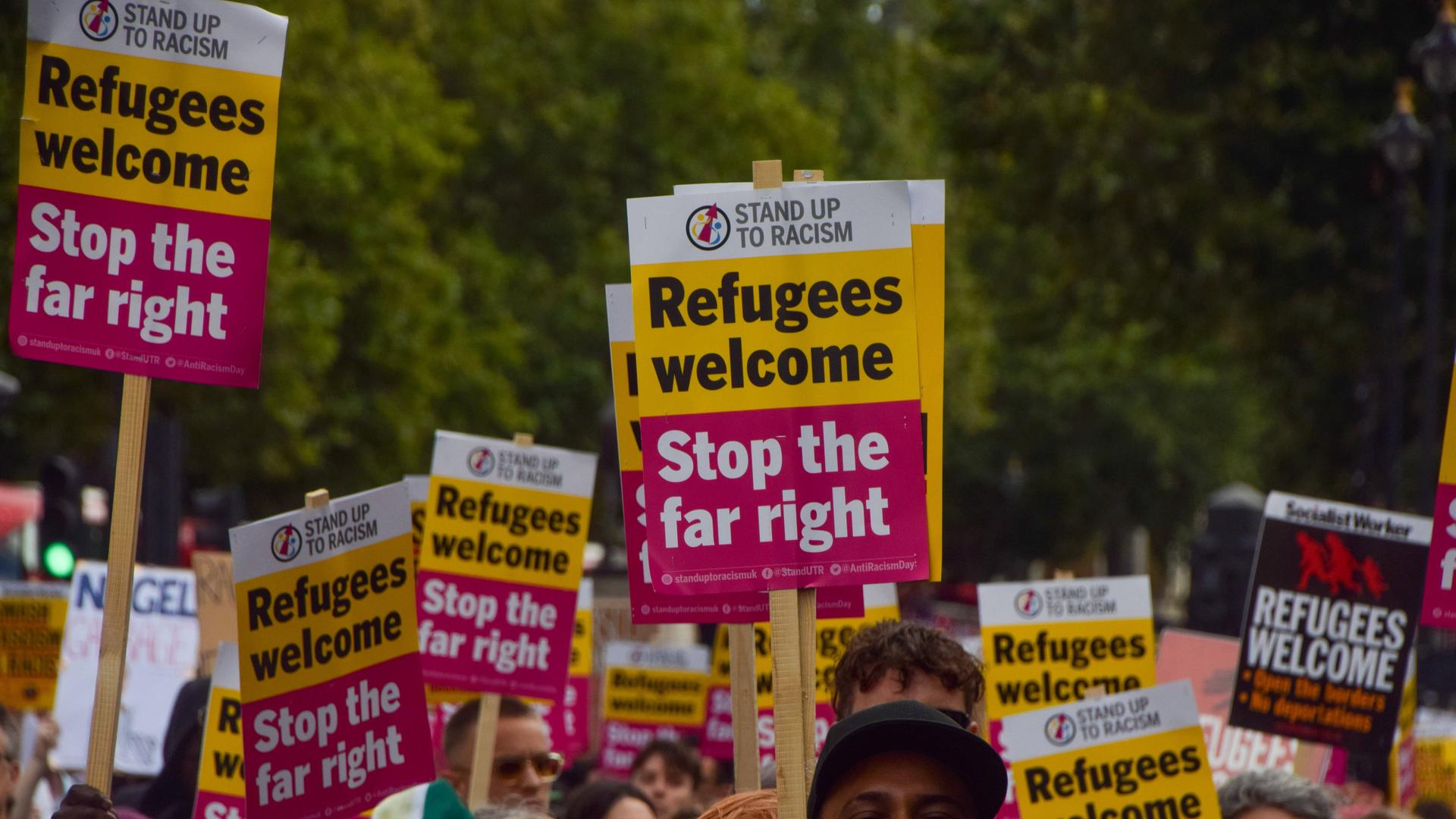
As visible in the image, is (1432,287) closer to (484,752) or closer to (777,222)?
(484,752)

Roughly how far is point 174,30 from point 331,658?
5.62 feet

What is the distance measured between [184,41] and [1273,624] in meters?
4.60

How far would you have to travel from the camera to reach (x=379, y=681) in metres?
6.36

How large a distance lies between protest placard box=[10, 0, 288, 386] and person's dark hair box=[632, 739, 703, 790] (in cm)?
431

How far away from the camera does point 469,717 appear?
824 centimetres

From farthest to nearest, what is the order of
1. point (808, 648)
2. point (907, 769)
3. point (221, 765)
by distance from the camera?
point (221, 765), point (808, 648), point (907, 769)

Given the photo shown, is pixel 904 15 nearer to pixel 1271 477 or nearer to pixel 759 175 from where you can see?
pixel 1271 477

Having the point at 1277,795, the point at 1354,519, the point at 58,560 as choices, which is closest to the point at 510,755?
the point at 1277,795

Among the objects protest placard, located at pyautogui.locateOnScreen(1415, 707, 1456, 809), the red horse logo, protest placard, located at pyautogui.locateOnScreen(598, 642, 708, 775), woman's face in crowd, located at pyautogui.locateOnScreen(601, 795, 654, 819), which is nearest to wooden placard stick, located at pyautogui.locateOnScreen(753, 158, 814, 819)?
woman's face in crowd, located at pyautogui.locateOnScreen(601, 795, 654, 819)

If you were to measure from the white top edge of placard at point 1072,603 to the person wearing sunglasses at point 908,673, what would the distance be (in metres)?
3.12

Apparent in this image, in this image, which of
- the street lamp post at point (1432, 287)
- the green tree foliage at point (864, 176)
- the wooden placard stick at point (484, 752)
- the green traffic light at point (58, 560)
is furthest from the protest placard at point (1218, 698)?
the green tree foliage at point (864, 176)

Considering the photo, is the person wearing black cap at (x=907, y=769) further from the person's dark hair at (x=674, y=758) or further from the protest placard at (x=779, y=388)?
the person's dark hair at (x=674, y=758)

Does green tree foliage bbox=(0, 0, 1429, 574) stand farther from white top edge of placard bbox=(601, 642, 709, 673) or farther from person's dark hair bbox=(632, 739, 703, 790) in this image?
person's dark hair bbox=(632, 739, 703, 790)

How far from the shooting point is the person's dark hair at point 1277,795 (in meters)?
6.32
